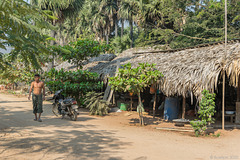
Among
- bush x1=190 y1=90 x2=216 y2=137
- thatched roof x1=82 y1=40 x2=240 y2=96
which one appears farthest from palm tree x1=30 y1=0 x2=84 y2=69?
bush x1=190 y1=90 x2=216 y2=137

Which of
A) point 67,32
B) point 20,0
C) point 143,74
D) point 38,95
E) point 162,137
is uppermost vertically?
point 67,32

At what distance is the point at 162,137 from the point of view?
6.88m

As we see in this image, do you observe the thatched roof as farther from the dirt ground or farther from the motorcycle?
the motorcycle

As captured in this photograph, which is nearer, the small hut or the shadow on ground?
the shadow on ground

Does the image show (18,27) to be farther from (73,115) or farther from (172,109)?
(172,109)

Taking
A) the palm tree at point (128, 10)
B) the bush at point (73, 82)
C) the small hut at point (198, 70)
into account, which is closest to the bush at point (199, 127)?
the small hut at point (198, 70)

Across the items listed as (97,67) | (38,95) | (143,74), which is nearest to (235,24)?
(97,67)

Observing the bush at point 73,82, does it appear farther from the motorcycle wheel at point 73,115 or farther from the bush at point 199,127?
the bush at point 199,127

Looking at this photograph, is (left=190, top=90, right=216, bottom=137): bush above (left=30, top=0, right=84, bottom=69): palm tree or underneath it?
underneath

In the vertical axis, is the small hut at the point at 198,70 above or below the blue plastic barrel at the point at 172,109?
above

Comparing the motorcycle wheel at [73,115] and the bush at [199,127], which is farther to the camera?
the motorcycle wheel at [73,115]

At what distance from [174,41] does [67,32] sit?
1039 inches

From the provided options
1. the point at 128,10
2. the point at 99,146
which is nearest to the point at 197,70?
the point at 99,146

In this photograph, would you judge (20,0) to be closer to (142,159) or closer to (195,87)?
(142,159)
